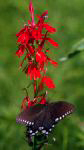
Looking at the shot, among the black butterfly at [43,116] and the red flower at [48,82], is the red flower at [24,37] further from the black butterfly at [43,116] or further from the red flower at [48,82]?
the black butterfly at [43,116]

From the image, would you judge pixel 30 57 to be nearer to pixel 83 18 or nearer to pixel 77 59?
pixel 77 59

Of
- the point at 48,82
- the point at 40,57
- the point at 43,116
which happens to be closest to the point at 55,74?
the point at 43,116

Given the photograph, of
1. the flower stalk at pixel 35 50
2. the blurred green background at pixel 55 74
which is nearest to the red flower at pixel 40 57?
the flower stalk at pixel 35 50

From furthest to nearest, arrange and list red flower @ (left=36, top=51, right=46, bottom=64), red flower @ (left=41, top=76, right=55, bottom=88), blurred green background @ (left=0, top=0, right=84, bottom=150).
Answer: blurred green background @ (left=0, top=0, right=84, bottom=150) → red flower @ (left=41, top=76, right=55, bottom=88) → red flower @ (left=36, top=51, right=46, bottom=64)

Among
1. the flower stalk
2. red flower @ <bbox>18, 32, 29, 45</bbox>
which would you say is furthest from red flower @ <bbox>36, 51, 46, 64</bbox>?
red flower @ <bbox>18, 32, 29, 45</bbox>

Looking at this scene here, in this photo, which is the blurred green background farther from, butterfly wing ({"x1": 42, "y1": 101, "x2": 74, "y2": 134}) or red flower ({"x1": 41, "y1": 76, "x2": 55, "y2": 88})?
red flower ({"x1": 41, "y1": 76, "x2": 55, "y2": 88})
